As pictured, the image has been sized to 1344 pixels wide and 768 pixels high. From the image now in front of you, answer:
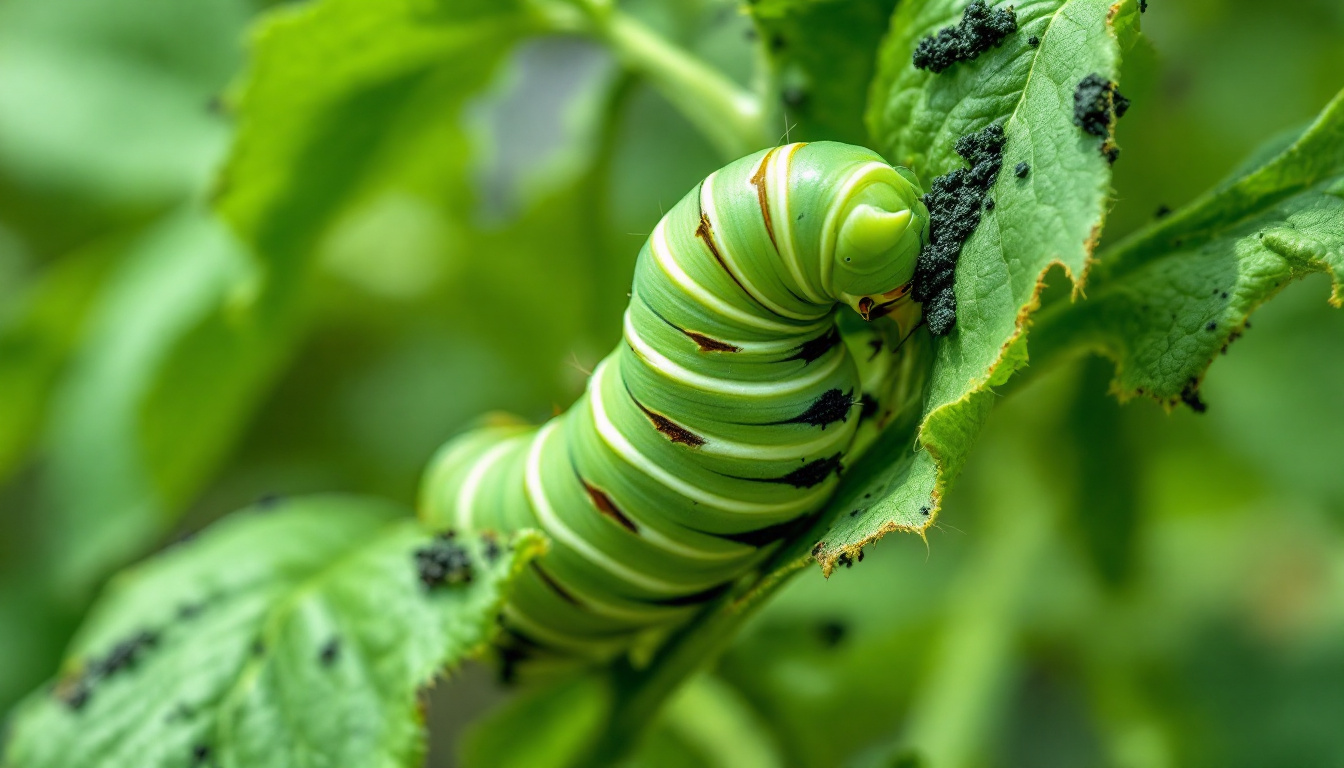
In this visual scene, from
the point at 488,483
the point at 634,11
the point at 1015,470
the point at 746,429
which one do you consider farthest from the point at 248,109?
the point at 1015,470

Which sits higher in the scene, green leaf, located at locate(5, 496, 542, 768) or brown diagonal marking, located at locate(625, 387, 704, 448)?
brown diagonal marking, located at locate(625, 387, 704, 448)

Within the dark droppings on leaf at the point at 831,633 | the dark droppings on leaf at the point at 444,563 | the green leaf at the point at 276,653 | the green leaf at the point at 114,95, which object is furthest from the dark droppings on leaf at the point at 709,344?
the green leaf at the point at 114,95

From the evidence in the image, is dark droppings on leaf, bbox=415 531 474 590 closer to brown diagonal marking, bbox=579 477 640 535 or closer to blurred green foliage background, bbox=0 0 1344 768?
brown diagonal marking, bbox=579 477 640 535

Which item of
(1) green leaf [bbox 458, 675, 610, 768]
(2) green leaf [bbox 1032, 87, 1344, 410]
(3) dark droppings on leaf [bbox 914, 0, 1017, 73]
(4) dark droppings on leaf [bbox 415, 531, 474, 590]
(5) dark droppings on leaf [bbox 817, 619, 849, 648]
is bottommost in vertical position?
(5) dark droppings on leaf [bbox 817, 619, 849, 648]

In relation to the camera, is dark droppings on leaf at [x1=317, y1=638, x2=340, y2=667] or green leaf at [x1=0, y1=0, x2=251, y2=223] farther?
green leaf at [x1=0, y1=0, x2=251, y2=223]

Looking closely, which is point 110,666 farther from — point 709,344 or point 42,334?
point 42,334

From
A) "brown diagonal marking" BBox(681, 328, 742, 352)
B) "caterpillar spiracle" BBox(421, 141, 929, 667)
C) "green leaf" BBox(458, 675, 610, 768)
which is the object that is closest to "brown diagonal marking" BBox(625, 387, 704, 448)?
"caterpillar spiracle" BBox(421, 141, 929, 667)

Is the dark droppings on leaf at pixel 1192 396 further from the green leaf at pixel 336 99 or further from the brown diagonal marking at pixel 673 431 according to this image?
the green leaf at pixel 336 99
